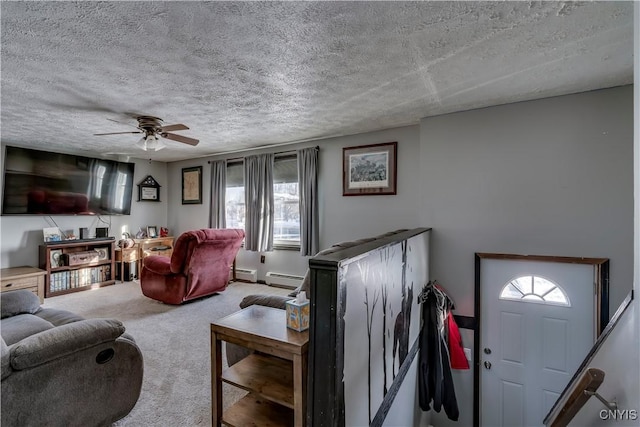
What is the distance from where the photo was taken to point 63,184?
4844 mm

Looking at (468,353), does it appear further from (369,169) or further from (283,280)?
(283,280)

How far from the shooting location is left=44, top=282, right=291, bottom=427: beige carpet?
2.04m

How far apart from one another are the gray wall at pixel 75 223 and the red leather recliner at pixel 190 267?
211 centimetres

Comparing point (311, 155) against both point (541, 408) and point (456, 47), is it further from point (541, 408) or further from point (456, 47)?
point (541, 408)

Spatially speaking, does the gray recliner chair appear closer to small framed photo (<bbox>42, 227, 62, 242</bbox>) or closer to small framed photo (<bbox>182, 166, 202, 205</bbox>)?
small framed photo (<bbox>42, 227, 62, 242</bbox>)

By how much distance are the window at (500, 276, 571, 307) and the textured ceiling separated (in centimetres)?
166

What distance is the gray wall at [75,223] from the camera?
14.7 ft

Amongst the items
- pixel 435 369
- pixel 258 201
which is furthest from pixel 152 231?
pixel 435 369

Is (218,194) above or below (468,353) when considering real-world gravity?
above

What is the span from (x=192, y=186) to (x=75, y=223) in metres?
2.06

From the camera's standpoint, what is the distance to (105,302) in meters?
4.19

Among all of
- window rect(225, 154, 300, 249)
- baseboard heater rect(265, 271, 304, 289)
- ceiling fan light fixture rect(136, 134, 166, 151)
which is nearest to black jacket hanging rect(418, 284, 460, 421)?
baseboard heater rect(265, 271, 304, 289)

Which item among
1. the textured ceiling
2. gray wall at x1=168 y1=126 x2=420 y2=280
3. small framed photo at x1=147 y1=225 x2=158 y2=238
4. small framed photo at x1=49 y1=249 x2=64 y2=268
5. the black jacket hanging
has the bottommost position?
the black jacket hanging

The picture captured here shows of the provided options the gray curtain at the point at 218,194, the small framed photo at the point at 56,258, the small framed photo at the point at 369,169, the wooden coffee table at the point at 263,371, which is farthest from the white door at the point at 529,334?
the small framed photo at the point at 56,258
